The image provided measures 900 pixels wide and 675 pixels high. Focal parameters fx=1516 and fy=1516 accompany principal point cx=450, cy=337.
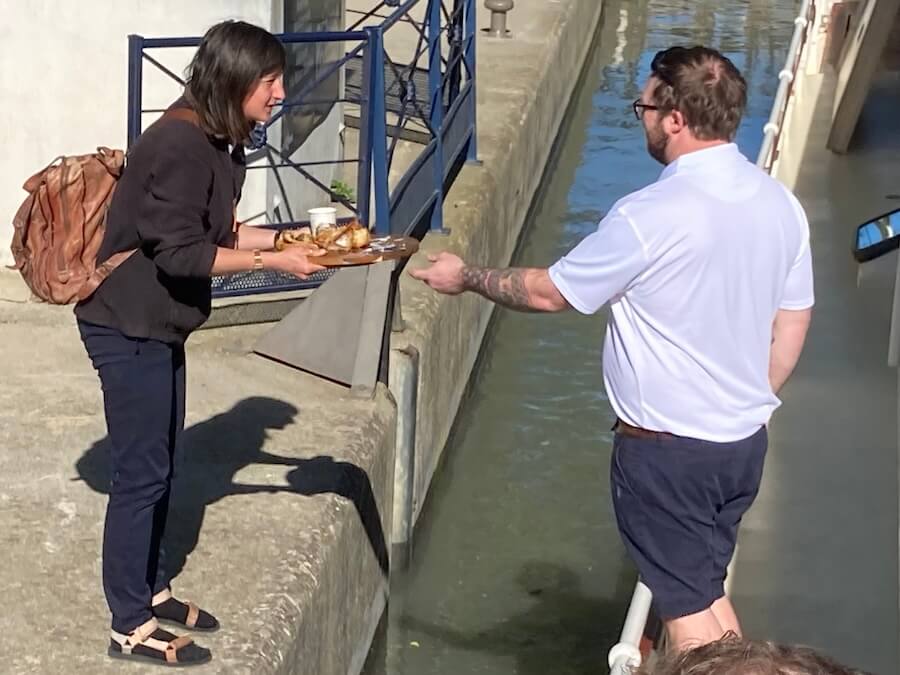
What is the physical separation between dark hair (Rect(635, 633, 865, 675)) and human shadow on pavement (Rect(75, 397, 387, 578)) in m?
2.98

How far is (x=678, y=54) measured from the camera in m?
3.32

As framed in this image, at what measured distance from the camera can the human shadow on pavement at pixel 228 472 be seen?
474 centimetres

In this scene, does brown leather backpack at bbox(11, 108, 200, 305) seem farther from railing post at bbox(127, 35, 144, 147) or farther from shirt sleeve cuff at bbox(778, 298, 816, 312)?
shirt sleeve cuff at bbox(778, 298, 816, 312)

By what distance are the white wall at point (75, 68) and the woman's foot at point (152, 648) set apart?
11.3 feet

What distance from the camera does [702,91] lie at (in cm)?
327

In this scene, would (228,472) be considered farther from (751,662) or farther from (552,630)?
(751,662)

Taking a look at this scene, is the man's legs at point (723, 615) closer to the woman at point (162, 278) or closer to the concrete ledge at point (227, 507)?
the concrete ledge at point (227, 507)

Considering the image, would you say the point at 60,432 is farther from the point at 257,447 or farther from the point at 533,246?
the point at 533,246

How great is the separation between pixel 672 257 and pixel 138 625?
1675 millimetres

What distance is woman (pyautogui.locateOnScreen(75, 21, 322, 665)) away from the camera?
3570 millimetres

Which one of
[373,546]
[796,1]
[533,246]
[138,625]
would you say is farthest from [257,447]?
[796,1]

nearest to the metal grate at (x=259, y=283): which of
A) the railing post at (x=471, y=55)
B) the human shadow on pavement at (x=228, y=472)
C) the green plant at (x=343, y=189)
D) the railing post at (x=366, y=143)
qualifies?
the railing post at (x=366, y=143)

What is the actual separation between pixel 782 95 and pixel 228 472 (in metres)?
3.67

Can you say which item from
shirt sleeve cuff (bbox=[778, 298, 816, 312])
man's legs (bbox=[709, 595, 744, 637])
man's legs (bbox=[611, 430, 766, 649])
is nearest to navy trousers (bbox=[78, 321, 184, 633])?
man's legs (bbox=[611, 430, 766, 649])
